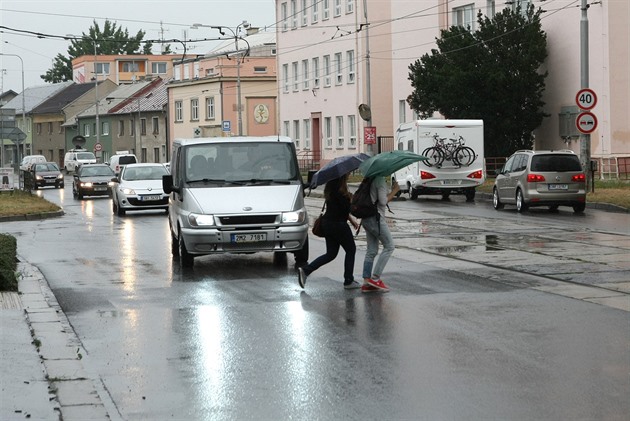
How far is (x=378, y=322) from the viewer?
11.5 meters

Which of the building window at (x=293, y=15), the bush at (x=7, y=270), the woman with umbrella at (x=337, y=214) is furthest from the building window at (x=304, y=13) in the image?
the woman with umbrella at (x=337, y=214)

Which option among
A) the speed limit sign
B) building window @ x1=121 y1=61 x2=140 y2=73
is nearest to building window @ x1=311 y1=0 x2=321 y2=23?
the speed limit sign

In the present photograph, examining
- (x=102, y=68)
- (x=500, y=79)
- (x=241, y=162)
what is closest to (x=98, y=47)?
(x=102, y=68)

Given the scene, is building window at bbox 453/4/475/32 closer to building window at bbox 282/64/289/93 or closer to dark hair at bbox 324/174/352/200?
building window at bbox 282/64/289/93

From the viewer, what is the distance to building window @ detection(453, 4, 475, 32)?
55.3 metres

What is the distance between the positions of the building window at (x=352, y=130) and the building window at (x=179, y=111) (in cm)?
2919

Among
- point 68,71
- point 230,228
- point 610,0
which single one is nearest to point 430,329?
point 230,228

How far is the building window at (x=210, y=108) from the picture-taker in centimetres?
9069

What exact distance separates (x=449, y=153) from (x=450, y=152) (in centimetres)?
5

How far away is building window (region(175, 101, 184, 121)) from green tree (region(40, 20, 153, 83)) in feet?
184

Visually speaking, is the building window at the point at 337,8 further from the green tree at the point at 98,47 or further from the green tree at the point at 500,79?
the green tree at the point at 98,47

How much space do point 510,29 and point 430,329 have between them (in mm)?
39229

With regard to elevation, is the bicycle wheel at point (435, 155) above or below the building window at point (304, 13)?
below

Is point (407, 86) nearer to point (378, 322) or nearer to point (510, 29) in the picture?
point (510, 29)
